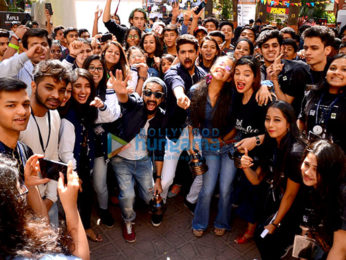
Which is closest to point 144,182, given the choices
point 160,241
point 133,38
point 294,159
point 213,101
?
point 160,241

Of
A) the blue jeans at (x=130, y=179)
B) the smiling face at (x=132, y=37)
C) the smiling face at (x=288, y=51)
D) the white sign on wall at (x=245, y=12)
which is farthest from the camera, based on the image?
the white sign on wall at (x=245, y=12)

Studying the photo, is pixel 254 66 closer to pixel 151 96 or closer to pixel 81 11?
pixel 151 96

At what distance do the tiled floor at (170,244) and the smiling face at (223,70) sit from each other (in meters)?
1.77

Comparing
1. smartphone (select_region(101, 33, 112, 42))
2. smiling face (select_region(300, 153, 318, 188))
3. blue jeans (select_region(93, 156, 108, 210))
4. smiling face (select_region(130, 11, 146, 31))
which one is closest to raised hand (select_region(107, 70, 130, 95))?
blue jeans (select_region(93, 156, 108, 210))

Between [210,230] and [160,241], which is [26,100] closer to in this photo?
[160,241]

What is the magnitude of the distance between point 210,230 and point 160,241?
618 mm

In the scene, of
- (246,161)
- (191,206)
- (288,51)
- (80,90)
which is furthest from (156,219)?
(288,51)

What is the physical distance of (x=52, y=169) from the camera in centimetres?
189

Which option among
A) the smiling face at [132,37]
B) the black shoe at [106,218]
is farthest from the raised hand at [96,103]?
the smiling face at [132,37]

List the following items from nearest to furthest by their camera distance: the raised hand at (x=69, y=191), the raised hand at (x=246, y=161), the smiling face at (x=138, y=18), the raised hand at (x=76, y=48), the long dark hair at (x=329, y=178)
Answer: the raised hand at (x=69, y=191) < the long dark hair at (x=329, y=178) < the raised hand at (x=246, y=161) < the raised hand at (x=76, y=48) < the smiling face at (x=138, y=18)

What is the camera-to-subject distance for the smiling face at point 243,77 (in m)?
2.95

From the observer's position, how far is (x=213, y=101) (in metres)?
3.15

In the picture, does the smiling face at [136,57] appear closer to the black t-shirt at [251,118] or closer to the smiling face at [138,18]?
the black t-shirt at [251,118]

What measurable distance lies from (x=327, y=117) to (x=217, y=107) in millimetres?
1064
